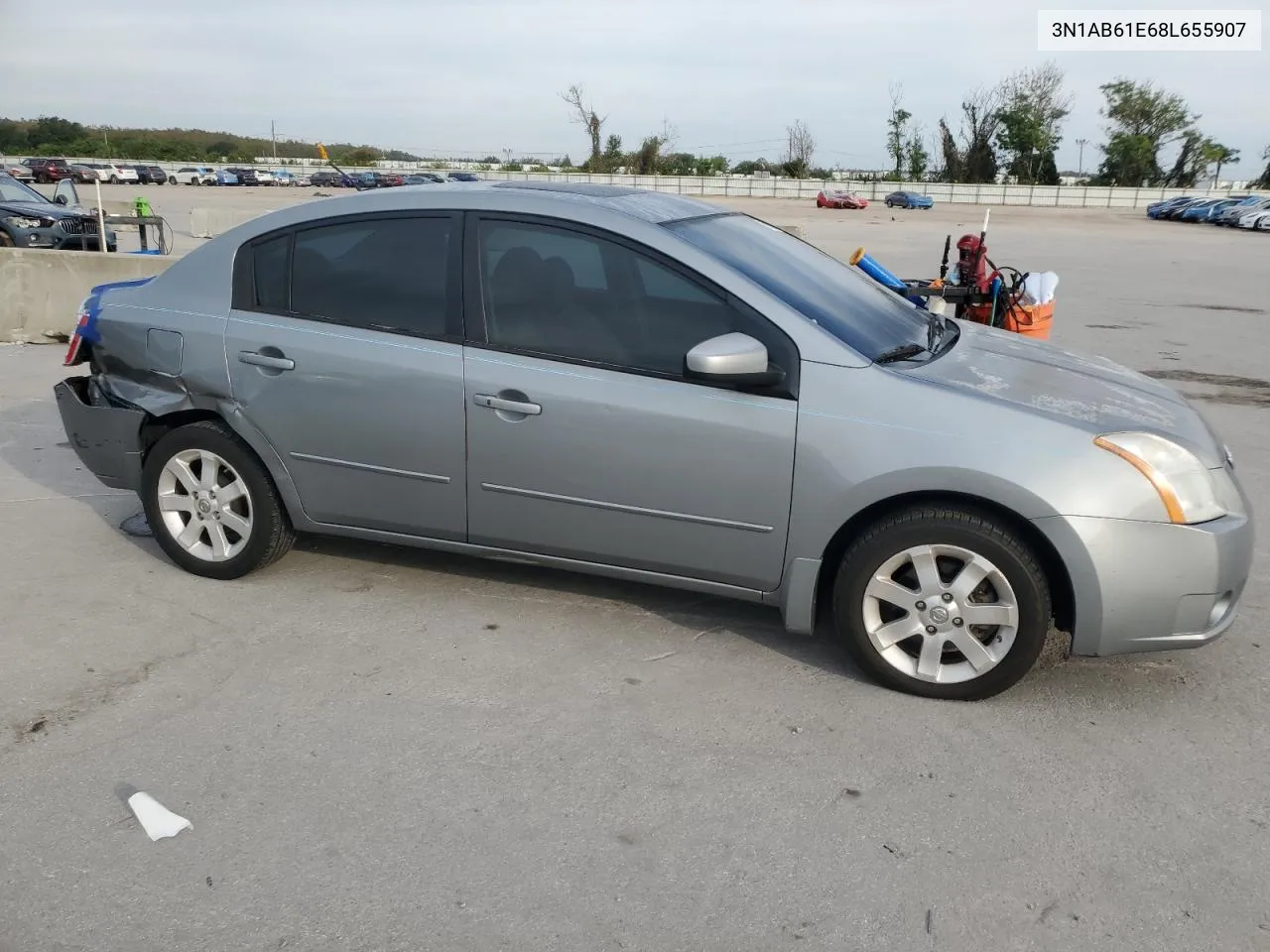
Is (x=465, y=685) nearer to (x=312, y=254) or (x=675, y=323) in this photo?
(x=675, y=323)

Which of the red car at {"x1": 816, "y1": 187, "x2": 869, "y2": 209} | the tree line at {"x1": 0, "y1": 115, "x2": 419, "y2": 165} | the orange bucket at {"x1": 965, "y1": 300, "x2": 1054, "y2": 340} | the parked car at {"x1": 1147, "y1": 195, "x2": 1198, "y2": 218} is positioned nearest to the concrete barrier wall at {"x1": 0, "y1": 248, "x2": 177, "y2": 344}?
the orange bucket at {"x1": 965, "y1": 300, "x2": 1054, "y2": 340}

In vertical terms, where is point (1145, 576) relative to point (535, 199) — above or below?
below

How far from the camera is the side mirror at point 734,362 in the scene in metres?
3.55

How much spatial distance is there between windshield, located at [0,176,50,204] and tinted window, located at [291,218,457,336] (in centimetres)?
1615

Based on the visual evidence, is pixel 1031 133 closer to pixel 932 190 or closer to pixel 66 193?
pixel 932 190

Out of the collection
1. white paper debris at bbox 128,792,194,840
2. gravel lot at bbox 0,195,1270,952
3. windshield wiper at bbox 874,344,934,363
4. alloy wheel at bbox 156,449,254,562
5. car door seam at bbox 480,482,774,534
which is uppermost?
windshield wiper at bbox 874,344,934,363

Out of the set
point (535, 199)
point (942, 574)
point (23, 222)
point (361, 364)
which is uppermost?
point (535, 199)

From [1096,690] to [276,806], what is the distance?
2.76 m

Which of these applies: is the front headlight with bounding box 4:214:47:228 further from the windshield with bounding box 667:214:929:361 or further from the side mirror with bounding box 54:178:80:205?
the windshield with bounding box 667:214:929:361

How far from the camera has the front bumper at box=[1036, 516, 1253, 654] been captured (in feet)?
11.1

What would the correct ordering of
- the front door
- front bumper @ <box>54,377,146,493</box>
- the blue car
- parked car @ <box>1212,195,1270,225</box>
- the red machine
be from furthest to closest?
the blue car
parked car @ <box>1212,195,1270,225</box>
the red machine
front bumper @ <box>54,377,146,493</box>
the front door

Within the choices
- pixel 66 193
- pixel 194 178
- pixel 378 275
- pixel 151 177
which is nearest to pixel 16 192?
pixel 66 193

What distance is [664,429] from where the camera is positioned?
376cm

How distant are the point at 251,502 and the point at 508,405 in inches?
53.1
